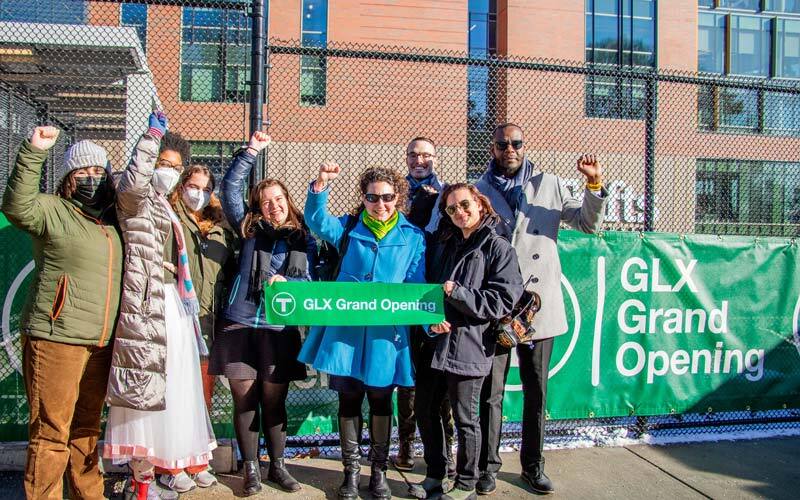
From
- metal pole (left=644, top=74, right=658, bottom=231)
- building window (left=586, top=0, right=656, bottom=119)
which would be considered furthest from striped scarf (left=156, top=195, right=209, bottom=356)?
building window (left=586, top=0, right=656, bottom=119)

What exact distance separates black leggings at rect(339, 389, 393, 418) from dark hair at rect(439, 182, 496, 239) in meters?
Answer: 0.97

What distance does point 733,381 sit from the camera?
15.7 feet

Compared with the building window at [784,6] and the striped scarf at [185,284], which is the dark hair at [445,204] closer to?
the striped scarf at [185,284]

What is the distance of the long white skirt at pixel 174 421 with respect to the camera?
2.98 meters

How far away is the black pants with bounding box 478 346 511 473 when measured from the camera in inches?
138

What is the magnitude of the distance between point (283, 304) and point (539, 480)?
193 cm

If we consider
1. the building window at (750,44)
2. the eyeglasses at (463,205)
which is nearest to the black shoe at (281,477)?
the eyeglasses at (463,205)

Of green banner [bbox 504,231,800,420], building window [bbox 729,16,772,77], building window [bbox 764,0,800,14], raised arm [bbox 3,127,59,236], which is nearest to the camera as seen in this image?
raised arm [bbox 3,127,59,236]

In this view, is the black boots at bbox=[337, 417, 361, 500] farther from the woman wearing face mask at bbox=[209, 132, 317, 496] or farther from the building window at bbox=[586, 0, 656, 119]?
the building window at bbox=[586, 0, 656, 119]

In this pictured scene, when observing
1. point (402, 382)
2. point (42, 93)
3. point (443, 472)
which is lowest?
point (443, 472)

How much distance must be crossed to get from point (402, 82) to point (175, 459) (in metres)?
14.7

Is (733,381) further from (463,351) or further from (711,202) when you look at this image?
(711,202)

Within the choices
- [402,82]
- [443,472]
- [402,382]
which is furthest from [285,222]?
[402,82]

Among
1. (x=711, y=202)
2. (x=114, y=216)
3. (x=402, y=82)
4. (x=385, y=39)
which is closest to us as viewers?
(x=114, y=216)
